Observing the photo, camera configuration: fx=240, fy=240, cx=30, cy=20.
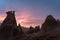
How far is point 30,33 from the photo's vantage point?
51.5 meters

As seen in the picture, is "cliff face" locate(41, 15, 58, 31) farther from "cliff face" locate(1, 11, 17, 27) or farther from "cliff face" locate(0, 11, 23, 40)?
"cliff face" locate(1, 11, 17, 27)

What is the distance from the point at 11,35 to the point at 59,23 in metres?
11.9

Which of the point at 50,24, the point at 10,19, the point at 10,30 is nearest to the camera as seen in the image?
the point at 50,24

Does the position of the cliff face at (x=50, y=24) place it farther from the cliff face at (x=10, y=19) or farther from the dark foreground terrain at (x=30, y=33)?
the cliff face at (x=10, y=19)

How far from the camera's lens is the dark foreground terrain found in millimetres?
40869

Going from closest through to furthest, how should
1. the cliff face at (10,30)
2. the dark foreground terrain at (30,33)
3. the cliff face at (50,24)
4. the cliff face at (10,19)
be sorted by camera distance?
1. the dark foreground terrain at (30,33)
2. the cliff face at (50,24)
3. the cliff face at (10,30)
4. the cliff face at (10,19)

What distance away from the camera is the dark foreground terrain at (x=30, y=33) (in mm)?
40869

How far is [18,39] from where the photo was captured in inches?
1876

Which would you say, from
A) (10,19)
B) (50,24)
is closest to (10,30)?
(10,19)

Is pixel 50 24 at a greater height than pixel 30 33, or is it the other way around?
pixel 50 24

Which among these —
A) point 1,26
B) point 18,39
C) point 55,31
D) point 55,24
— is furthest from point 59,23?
point 1,26

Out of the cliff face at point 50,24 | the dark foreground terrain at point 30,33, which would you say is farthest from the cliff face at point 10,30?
the cliff face at point 50,24

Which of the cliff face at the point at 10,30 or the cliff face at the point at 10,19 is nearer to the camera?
the cliff face at the point at 10,30

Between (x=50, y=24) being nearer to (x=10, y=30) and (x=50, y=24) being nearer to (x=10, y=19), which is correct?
(x=10, y=30)
